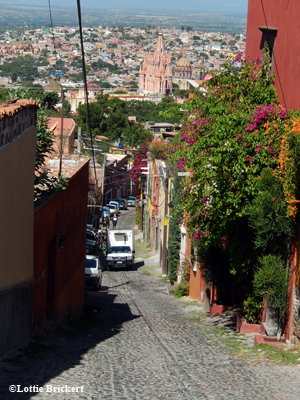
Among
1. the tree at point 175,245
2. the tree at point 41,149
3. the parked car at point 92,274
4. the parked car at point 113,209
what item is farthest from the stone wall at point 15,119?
the parked car at point 113,209

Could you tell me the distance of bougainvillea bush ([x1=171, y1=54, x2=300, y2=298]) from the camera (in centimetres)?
1109

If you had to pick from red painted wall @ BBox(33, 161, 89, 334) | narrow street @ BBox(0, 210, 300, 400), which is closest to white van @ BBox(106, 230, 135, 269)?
red painted wall @ BBox(33, 161, 89, 334)

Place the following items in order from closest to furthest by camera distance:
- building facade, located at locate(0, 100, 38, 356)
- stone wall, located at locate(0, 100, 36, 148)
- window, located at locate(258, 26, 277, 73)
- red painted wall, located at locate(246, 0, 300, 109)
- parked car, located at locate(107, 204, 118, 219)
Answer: stone wall, located at locate(0, 100, 36, 148) < building facade, located at locate(0, 100, 38, 356) < red painted wall, located at locate(246, 0, 300, 109) < window, located at locate(258, 26, 277, 73) < parked car, located at locate(107, 204, 118, 219)

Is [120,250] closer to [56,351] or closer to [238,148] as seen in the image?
[238,148]

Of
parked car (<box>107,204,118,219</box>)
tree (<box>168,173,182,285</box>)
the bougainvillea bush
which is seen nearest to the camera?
the bougainvillea bush

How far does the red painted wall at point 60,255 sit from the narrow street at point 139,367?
0.52 metres

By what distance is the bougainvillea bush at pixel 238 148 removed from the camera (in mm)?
11086

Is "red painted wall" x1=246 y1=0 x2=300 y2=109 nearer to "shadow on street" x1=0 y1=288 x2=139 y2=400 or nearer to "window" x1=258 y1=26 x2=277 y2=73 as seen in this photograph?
"window" x1=258 y1=26 x2=277 y2=73

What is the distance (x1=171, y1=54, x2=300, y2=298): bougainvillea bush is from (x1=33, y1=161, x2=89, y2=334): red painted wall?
9.13 ft

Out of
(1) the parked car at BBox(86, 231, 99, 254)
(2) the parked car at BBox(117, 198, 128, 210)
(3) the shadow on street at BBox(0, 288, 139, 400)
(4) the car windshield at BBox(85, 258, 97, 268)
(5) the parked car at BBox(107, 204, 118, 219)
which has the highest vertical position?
(3) the shadow on street at BBox(0, 288, 139, 400)

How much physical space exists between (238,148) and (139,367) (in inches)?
165

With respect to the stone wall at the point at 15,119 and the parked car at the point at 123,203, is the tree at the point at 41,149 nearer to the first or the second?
the stone wall at the point at 15,119

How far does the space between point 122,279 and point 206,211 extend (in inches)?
668

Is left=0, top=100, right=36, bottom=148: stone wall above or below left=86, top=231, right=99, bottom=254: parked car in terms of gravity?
above
